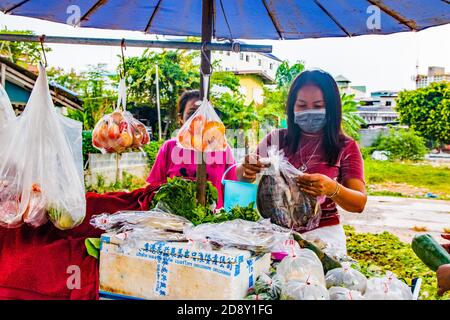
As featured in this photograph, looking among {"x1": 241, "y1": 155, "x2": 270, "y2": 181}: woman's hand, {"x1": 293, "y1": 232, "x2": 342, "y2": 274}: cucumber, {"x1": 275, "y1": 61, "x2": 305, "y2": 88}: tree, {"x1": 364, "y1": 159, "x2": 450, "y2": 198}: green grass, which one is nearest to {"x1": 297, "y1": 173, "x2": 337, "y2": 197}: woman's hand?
{"x1": 241, "y1": 155, "x2": 270, "y2": 181}: woman's hand

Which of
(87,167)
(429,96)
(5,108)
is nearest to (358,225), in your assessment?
(87,167)

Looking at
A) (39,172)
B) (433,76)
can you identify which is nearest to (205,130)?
(39,172)

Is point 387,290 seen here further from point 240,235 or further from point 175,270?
point 175,270

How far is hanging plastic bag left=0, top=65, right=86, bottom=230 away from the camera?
1.72 meters

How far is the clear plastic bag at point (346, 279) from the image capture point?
4.67ft

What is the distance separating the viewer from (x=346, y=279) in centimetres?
144

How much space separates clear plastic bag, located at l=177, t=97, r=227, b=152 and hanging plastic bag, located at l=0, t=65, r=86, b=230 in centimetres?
54

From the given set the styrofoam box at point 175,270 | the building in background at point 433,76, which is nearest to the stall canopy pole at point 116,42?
the styrofoam box at point 175,270

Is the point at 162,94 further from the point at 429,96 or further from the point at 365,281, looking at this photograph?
the point at 429,96

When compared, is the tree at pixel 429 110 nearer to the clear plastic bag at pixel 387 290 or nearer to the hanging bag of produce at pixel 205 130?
the hanging bag of produce at pixel 205 130

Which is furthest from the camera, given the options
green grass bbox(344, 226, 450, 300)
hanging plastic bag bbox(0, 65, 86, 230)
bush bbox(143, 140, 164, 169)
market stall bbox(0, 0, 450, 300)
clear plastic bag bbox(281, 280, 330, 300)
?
bush bbox(143, 140, 164, 169)

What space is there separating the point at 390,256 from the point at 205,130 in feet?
15.1

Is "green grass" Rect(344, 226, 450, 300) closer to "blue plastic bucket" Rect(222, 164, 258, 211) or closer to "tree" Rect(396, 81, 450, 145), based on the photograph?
"blue plastic bucket" Rect(222, 164, 258, 211)
